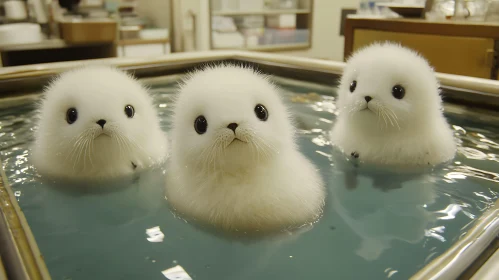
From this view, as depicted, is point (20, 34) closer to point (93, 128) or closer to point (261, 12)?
point (93, 128)

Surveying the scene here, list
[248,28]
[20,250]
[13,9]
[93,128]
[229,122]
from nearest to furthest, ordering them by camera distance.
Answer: [20,250], [229,122], [93,128], [13,9], [248,28]

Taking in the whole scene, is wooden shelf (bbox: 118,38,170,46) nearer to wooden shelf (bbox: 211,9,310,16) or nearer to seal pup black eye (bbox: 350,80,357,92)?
wooden shelf (bbox: 211,9,310,16)

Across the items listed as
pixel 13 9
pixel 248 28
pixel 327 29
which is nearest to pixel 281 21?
pixel 248 28

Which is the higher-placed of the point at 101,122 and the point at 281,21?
the point at 281,21

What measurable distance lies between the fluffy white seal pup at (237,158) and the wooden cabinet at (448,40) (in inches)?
105

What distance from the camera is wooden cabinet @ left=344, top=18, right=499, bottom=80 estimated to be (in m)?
3.70

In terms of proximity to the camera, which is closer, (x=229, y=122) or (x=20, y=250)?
(x=20, y=250)

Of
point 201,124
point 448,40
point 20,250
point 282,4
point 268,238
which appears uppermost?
point 282,4

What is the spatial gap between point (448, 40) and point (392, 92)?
220 cm

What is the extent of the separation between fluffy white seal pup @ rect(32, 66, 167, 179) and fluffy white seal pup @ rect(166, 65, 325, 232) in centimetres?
40

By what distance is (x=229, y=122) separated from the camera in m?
1.53

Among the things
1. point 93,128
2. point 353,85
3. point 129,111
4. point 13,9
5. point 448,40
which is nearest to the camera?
point 93,128

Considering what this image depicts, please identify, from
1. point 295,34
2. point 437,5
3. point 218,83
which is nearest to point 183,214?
point 218,83

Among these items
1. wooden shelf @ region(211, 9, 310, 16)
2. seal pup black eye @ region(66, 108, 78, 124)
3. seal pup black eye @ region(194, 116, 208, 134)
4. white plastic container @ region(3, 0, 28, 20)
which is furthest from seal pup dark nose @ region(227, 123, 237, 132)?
wooden shelf @ region(211, 9, 310, 16)
